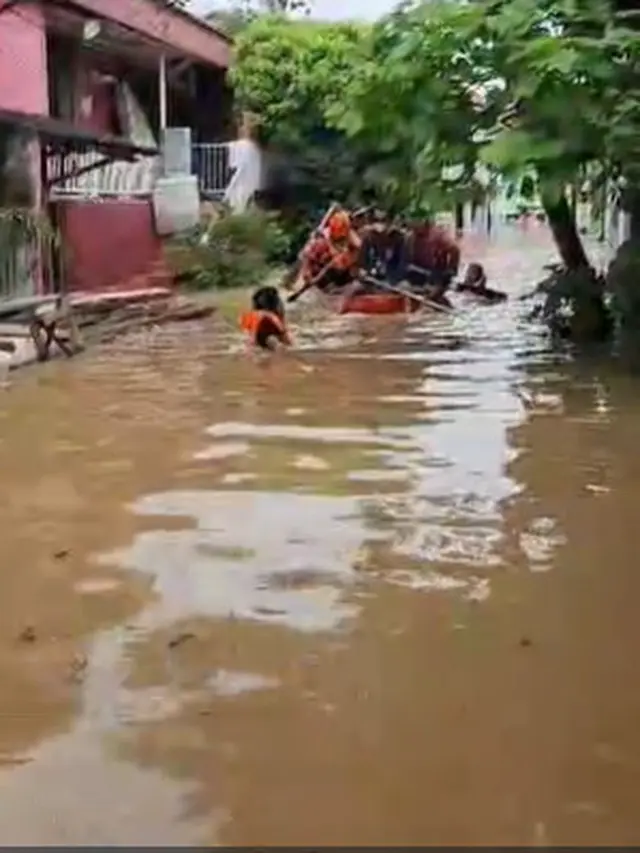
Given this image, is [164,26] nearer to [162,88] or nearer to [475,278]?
[162,88]

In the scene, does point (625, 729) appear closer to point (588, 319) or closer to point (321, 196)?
point (588, 319)

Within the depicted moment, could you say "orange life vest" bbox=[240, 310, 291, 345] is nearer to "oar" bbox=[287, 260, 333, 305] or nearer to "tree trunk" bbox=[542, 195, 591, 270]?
"tree trunk" bbox=[542, 195, 591, 270]

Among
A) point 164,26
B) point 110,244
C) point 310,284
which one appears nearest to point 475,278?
point 310,284

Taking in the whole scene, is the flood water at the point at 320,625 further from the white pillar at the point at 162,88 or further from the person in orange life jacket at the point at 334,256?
the white pillar at the point at 162,88

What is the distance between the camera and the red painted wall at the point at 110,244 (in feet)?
68.5

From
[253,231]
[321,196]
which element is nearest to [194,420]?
[253,231]

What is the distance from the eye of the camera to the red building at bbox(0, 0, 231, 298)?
1894 centimetres

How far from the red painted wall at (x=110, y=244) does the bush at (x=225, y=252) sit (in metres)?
0.57

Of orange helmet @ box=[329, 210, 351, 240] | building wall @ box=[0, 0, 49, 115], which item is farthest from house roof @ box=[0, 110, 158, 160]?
orange helmet @ box=[329, 210, 351, 240]

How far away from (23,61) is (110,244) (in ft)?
12.1

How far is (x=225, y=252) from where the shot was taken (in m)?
25.9

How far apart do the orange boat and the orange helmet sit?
1.04 metres

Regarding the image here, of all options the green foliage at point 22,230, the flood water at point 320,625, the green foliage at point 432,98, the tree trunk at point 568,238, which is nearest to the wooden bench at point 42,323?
the green foliage at point 22,230

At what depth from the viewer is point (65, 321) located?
1638cm
